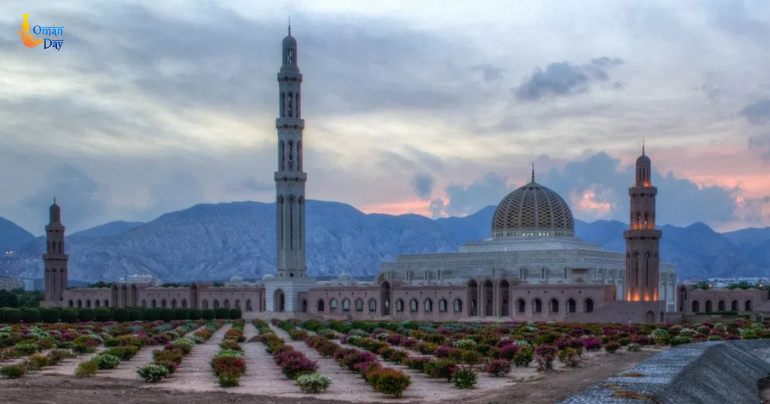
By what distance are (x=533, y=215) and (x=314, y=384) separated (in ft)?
183

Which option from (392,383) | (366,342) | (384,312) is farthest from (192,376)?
(384,312)

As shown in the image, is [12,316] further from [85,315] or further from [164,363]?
[164,363]

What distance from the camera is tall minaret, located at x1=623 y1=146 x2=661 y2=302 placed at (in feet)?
180

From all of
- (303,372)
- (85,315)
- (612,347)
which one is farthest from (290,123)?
(303,372)

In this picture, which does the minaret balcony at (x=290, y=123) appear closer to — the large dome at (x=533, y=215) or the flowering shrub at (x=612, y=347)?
the large dome at (x=533, y=215)

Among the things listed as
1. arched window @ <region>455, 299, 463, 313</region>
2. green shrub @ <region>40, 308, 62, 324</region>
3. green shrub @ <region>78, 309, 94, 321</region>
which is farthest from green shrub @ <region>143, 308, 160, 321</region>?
arched window @ <region>455, 299, 463, 313</region>

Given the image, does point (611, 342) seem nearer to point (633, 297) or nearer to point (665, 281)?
point (633, 297)

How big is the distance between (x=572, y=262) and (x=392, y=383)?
48.1m

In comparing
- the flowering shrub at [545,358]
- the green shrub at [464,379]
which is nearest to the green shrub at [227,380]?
the green shrub at [464,379]

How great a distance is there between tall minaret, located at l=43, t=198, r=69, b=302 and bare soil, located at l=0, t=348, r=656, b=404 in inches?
2447

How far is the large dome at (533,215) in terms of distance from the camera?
2795 inches

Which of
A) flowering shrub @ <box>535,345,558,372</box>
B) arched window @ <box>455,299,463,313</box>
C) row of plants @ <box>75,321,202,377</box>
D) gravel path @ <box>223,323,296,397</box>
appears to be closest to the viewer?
gravel path @ <box>223,323,296,397</box>

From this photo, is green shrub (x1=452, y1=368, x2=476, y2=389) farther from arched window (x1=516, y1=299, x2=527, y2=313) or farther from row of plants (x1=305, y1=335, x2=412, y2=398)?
arched window (x1=516, y1=299, x2=527, y2=313)

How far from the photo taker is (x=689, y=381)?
11.6 metres
